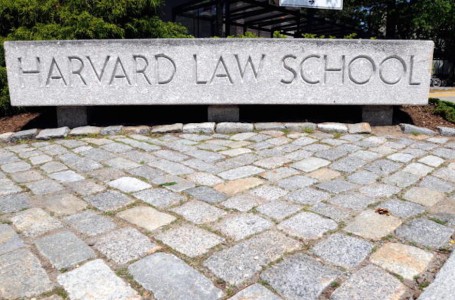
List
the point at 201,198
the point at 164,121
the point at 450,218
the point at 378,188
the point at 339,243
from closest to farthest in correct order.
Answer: the point at 339,243, the point at 450,218, the point at 201,198, the point at 378,188, the point at 164,121

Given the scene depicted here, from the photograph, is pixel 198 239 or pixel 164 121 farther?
pixel 164 121

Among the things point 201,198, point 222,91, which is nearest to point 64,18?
point 222,91

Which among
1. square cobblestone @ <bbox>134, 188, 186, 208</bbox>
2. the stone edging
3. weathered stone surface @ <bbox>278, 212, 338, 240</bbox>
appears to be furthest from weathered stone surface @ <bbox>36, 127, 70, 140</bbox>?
weathered stone surface @ <bbox>278, 212, 338, 240</bbox>

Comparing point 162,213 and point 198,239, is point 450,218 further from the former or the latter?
point 162,213

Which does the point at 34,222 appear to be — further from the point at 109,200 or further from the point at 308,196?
the point at 308,196

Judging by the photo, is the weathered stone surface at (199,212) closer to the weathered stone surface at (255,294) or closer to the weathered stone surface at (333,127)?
the weathered stone surface at (255,294)

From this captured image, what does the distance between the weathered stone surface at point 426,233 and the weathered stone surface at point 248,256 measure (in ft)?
2.13

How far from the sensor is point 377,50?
4.50 metres

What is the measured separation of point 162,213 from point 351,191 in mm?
1366

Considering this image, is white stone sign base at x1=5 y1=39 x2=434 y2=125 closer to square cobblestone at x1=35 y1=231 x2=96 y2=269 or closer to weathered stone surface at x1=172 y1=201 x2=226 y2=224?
weathered stone surface at x1=172 y1=201 x2=226 y2=224

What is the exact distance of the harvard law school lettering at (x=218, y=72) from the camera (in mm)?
4504

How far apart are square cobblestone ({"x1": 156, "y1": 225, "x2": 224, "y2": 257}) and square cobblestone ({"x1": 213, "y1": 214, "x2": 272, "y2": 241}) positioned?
9cm

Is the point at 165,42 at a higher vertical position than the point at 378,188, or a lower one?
higher

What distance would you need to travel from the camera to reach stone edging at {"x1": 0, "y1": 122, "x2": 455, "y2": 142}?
4.54 m
